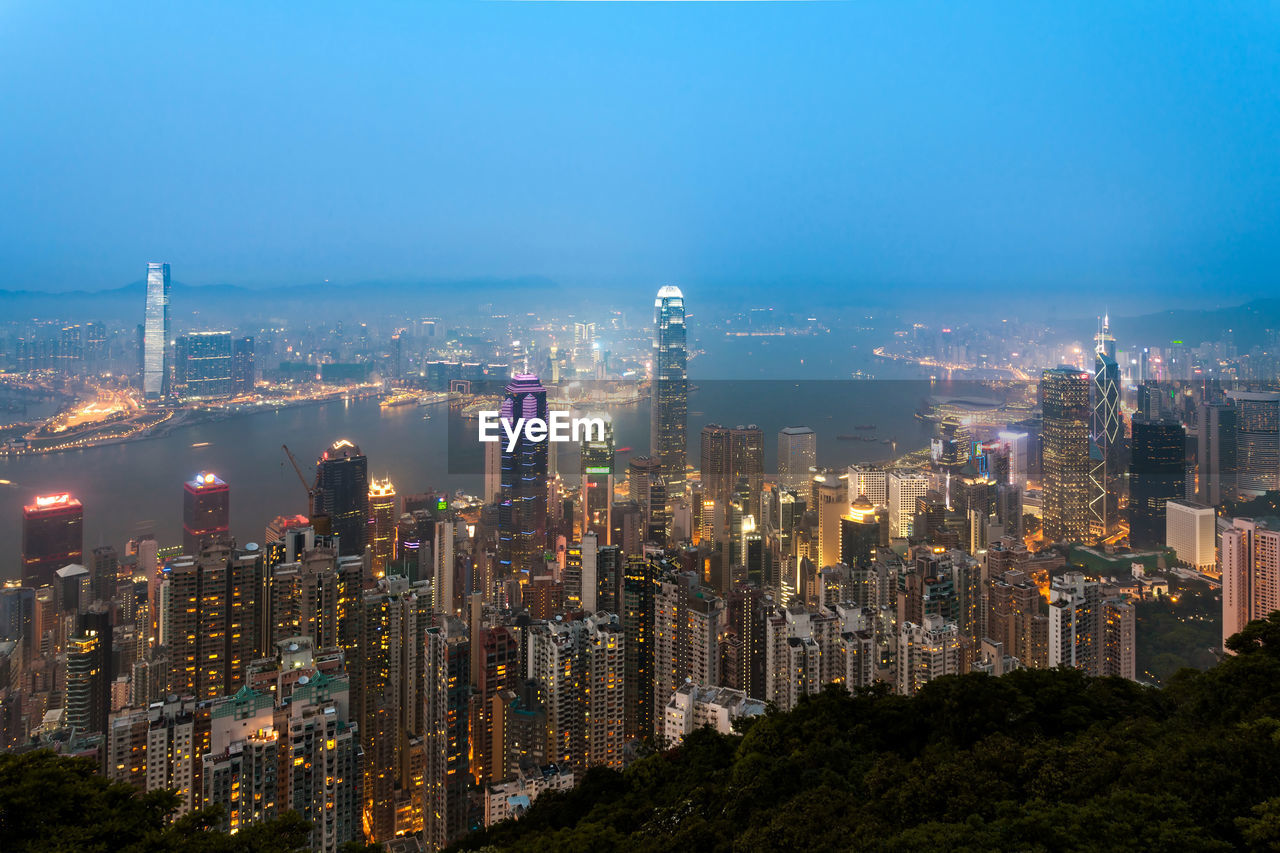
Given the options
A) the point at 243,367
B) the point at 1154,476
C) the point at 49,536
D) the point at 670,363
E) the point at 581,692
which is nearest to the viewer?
the point at 581,692

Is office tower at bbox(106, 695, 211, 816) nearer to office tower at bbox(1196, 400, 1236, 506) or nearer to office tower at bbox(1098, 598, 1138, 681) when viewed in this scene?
office tower at bbox(1098, 598, 1138, 681)

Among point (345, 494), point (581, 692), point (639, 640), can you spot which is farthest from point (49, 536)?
point (639, 640)

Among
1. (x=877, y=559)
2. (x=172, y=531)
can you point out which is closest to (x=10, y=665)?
(x=172, y=531)

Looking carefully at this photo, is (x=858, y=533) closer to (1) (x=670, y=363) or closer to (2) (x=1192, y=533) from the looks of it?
(1) (x=670, y=363)

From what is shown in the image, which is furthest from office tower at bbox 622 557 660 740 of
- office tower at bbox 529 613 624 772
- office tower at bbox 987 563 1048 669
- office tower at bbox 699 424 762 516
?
office tower at bbox 987 563 1048 669

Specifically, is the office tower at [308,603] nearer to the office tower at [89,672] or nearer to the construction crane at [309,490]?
the office tower at [89,672]

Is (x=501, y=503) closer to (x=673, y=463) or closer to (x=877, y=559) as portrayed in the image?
(x=673, y=463)
